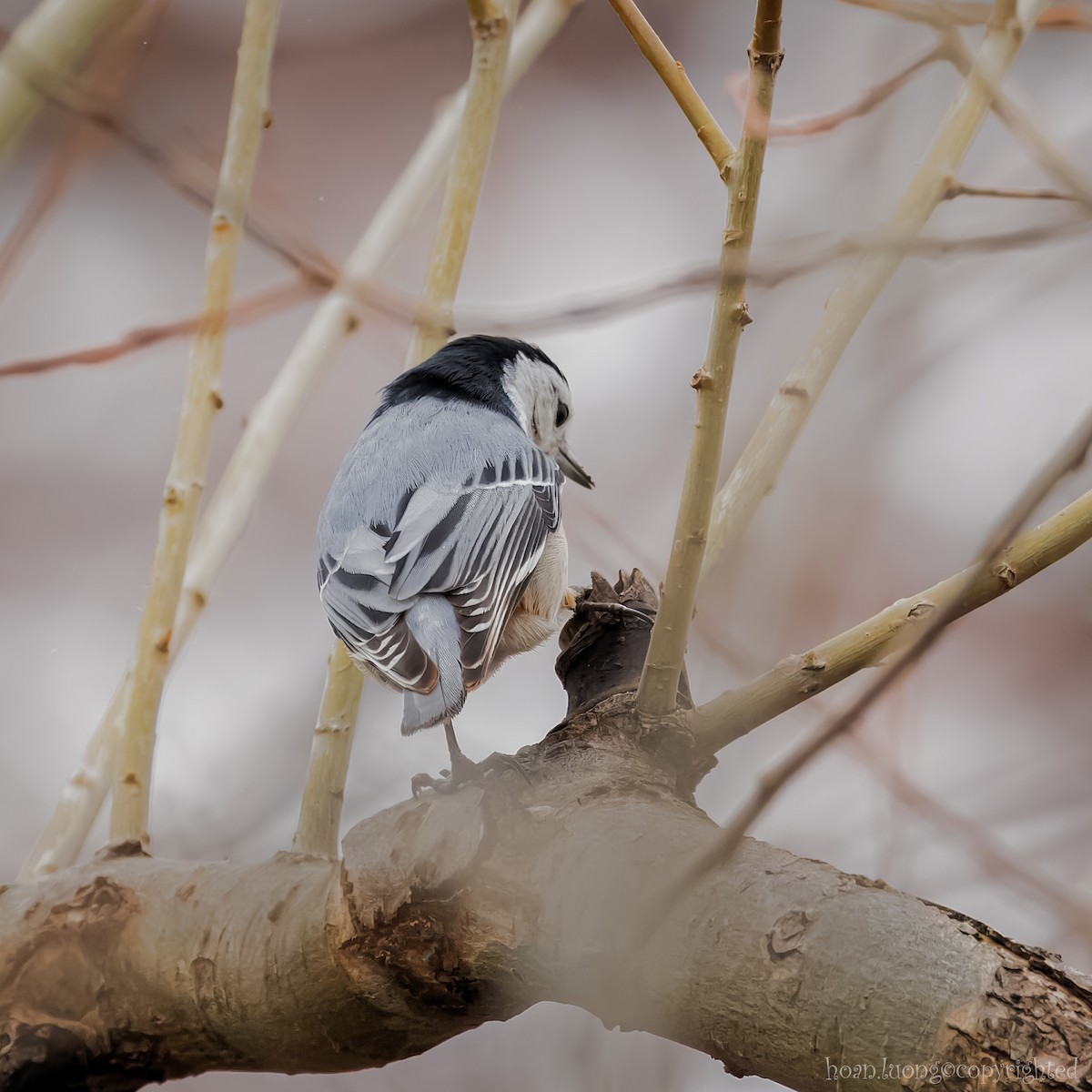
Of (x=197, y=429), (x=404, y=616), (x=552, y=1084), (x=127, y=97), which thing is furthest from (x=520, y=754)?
(x=127, y=97)

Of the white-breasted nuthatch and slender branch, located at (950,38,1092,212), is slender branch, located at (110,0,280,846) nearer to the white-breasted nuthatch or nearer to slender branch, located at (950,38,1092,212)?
the white-breasted nuthatch

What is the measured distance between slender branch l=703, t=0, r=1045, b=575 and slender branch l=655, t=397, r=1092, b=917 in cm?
51

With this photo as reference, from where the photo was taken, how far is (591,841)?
70 centimetres

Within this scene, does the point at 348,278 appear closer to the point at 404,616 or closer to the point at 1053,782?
the point at 404,616

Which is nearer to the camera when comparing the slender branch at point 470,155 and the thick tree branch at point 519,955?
the thick tree branch at point 519,955

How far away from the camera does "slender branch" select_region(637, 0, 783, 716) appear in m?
0.65

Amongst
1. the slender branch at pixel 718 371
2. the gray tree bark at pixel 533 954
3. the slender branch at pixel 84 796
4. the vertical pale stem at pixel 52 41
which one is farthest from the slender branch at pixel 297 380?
the slender branch at pixel 718 371

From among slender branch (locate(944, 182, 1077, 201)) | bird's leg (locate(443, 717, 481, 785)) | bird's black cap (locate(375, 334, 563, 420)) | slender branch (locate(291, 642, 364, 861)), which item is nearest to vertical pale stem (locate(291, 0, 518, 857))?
slender branch (locate(291, 642, 364, 861))

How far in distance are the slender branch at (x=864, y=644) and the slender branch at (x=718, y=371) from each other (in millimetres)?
58

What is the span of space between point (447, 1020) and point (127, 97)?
90 cm

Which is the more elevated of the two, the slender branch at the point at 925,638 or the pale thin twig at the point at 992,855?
the pale thin twig at the point at 992,855

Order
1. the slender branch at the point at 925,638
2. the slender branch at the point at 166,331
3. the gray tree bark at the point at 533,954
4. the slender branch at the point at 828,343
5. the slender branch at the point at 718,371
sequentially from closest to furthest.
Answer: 1. the slender branch at the point at 925,638
2. the gray tree bark at the point at 533,954
3. the slender branch at the point at 718,371
4. the slender branch at the point at 166,331
5. the slender branch at the point at 828,343

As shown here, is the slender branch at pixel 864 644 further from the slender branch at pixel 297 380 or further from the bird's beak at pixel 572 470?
the bird's beak at pixel 572 470

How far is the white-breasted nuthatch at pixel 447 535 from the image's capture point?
1043mm
